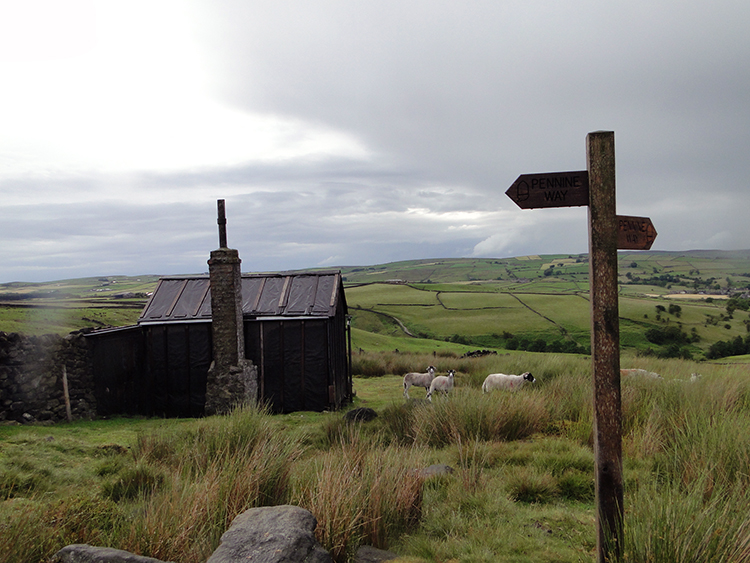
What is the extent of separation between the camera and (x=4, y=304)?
119ft

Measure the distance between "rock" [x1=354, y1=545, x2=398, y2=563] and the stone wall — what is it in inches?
420

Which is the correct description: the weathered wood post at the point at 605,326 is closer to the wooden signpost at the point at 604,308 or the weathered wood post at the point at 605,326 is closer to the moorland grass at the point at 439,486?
the wooden signpost at the point at 604,308

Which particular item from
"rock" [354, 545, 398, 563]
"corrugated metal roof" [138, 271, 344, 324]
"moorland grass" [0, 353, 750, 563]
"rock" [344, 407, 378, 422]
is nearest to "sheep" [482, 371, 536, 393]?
"rock" [344, 407, 378, 422]

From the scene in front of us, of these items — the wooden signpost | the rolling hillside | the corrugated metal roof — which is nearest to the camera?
the wooden signpost

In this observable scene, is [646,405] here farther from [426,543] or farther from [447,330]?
[447,330]

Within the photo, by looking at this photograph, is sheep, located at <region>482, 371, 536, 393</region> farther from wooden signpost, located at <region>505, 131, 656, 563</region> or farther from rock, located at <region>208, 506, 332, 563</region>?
rock, located at <region>208, 506, 332, 563</region>

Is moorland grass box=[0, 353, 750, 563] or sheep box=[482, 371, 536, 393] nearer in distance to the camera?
moorland grass box=[0, 353, 750, 563]

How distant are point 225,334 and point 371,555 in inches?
410

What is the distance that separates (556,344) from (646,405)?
4248 cm

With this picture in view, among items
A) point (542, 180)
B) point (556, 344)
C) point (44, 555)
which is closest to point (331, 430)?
point (44, 555)

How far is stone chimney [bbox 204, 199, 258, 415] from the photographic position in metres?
13.4

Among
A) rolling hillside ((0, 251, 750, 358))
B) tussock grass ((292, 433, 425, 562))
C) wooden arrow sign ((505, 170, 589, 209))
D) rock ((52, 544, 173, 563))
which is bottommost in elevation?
rolling hillside ((0, 251, 750, 358))

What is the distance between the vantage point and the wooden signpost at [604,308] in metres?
3.68

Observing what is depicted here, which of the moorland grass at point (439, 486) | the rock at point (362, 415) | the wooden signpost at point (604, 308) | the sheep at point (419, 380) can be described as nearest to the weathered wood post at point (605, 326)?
the wooden signpost at point (604, 308)
